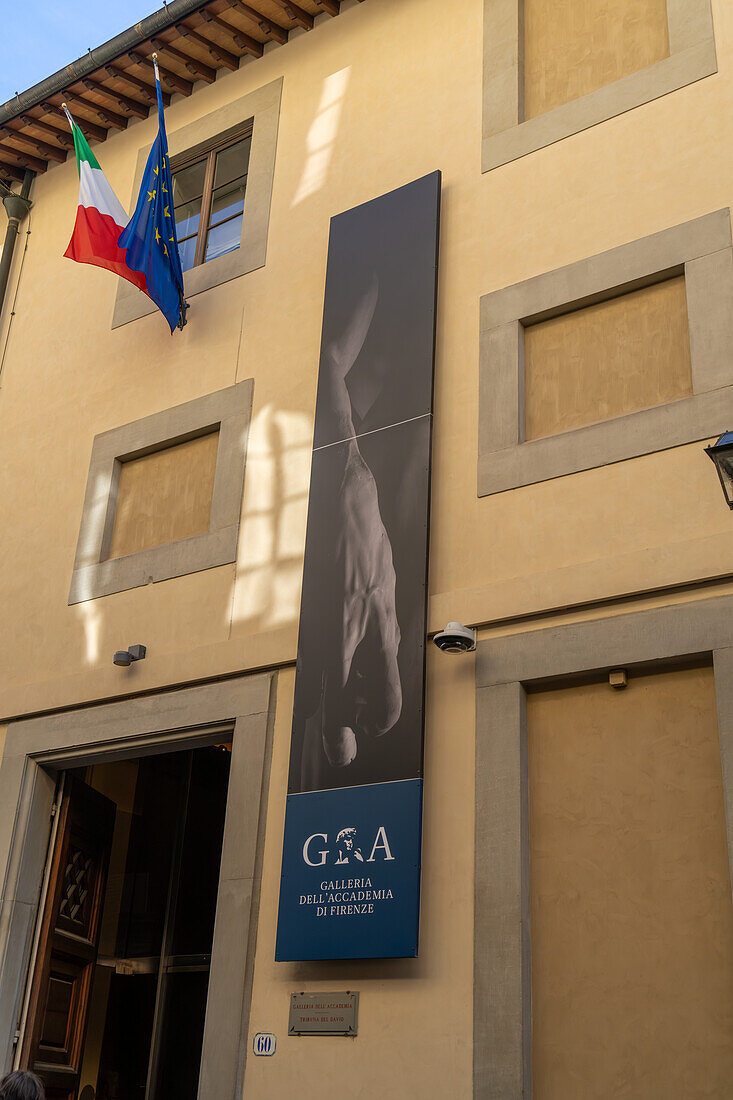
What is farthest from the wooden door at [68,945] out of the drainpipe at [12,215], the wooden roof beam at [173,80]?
the wooden roof beam at [173,80]

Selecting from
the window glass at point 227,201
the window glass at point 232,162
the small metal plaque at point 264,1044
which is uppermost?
the window glass at point 232,162

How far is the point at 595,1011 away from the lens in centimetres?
559

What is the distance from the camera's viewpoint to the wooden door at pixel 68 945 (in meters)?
8.13

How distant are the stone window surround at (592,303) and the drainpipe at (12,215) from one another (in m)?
5.90

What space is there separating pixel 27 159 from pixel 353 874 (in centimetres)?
872

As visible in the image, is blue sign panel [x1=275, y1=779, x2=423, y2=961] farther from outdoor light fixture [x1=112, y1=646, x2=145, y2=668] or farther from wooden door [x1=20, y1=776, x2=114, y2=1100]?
wooden door [x1=20, y1=776, x2=114, y2=1100]

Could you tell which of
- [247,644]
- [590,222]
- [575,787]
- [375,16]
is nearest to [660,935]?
[575,787]

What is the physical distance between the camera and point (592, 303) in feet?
24.0

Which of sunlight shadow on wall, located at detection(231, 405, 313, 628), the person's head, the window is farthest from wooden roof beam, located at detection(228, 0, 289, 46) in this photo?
the person's head

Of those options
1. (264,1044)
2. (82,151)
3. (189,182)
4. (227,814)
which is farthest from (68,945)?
(189,182)

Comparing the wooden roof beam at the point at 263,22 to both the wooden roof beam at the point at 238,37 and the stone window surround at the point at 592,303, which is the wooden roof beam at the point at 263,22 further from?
the stone window surround at the point at 592,303

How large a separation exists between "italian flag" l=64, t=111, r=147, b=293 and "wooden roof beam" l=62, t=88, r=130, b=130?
1.78m

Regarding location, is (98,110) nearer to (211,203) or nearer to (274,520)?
(211,203)

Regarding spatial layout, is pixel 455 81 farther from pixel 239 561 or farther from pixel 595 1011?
pixel 595 1011
